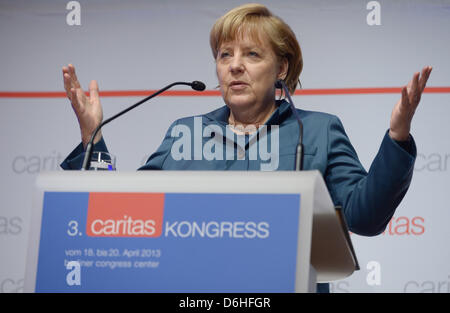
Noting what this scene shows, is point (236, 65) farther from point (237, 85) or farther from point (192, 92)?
point (192, 92)

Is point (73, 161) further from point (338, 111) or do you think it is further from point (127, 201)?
point (338, 111)

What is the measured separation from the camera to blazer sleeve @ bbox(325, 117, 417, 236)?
4.84 feet

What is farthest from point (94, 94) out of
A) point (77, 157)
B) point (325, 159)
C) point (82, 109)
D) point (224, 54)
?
point (325, 159)

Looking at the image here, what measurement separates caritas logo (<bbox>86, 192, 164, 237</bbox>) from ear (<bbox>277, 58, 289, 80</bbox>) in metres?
1.06

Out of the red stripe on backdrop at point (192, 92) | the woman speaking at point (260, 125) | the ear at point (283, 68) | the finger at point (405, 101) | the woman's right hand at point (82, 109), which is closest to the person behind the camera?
the finger at point (405, 101)

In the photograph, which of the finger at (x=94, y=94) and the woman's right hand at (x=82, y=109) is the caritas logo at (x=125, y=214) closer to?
the woman's right hand at (x=82, y=109)

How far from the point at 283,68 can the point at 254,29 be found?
0.21 m

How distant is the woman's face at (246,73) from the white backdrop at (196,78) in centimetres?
99

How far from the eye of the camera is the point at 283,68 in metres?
2.15

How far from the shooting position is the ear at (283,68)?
6.99 ft

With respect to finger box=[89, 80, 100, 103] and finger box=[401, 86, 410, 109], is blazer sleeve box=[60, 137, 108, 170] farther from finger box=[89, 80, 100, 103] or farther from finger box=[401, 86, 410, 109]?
finger box=[401, 86, 410, 109]

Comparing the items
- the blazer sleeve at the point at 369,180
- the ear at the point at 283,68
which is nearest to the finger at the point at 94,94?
the ear at the point at 283,68

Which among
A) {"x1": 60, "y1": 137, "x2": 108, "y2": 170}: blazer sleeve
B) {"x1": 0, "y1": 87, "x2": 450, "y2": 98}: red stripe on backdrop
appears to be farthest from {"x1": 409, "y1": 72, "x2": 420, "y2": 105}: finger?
{"x1": 0, "y1": 87, "x2": 450, "y2": 98}: red stripe on backdrop

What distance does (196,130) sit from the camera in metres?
2.07
